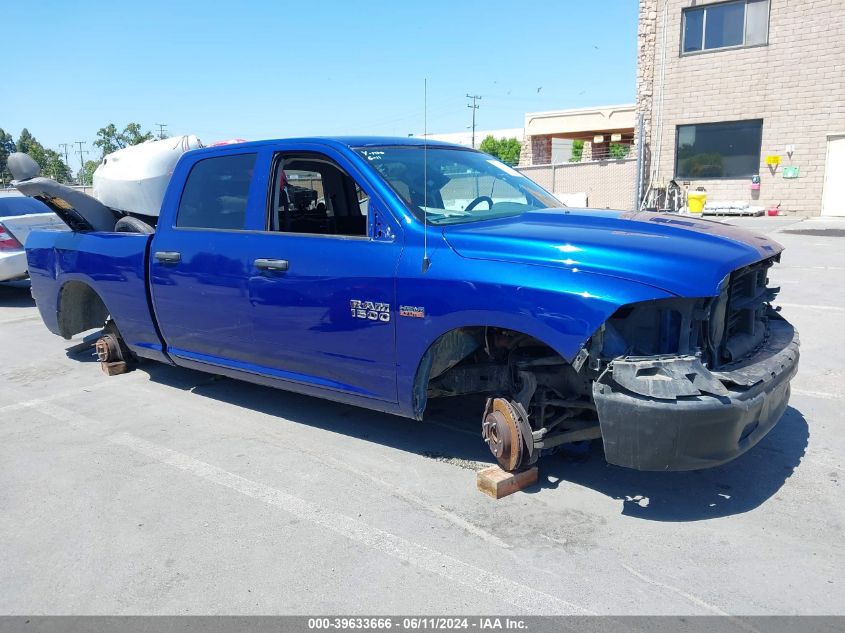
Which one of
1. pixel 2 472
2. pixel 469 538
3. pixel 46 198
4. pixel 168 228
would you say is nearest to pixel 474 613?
pixel 469 538

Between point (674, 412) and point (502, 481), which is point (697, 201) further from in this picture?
point (674, 412)

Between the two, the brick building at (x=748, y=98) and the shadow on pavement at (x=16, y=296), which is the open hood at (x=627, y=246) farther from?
the brick building at (x=748, y=98)

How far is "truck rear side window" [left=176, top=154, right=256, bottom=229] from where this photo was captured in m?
4.79

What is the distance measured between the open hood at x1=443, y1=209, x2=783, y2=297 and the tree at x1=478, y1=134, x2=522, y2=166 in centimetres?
4917

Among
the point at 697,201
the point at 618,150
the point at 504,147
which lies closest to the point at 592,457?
the point at 697,201

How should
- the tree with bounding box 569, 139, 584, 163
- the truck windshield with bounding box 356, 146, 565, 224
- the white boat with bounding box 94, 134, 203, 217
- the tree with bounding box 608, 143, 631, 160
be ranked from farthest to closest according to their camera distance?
1. the tree with bounding box 569, 139, 584, 163
2. the tree with bounding box 608, 143, 631, 160
3. the white boat with bounding box 94, 134, 203, 217
4. the truck windshield with bounding box 356, 146, 565, 224

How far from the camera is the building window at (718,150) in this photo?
2355cm

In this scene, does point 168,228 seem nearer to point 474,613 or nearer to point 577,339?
point 577,339

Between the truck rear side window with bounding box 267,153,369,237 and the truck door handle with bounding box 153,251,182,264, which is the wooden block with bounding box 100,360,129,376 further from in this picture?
the truck rear side window with bounding box 267,153,369,237

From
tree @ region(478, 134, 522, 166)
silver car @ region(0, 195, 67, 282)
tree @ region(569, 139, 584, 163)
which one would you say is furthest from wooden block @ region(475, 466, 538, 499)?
tree @ region(478, 134, 522, 166)

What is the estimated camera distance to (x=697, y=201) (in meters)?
23.2

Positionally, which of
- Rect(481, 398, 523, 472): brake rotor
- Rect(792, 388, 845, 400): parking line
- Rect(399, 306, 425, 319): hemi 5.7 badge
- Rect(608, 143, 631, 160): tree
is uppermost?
Rect(608, 143, 631, 160): tree

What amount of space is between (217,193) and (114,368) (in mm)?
2432
